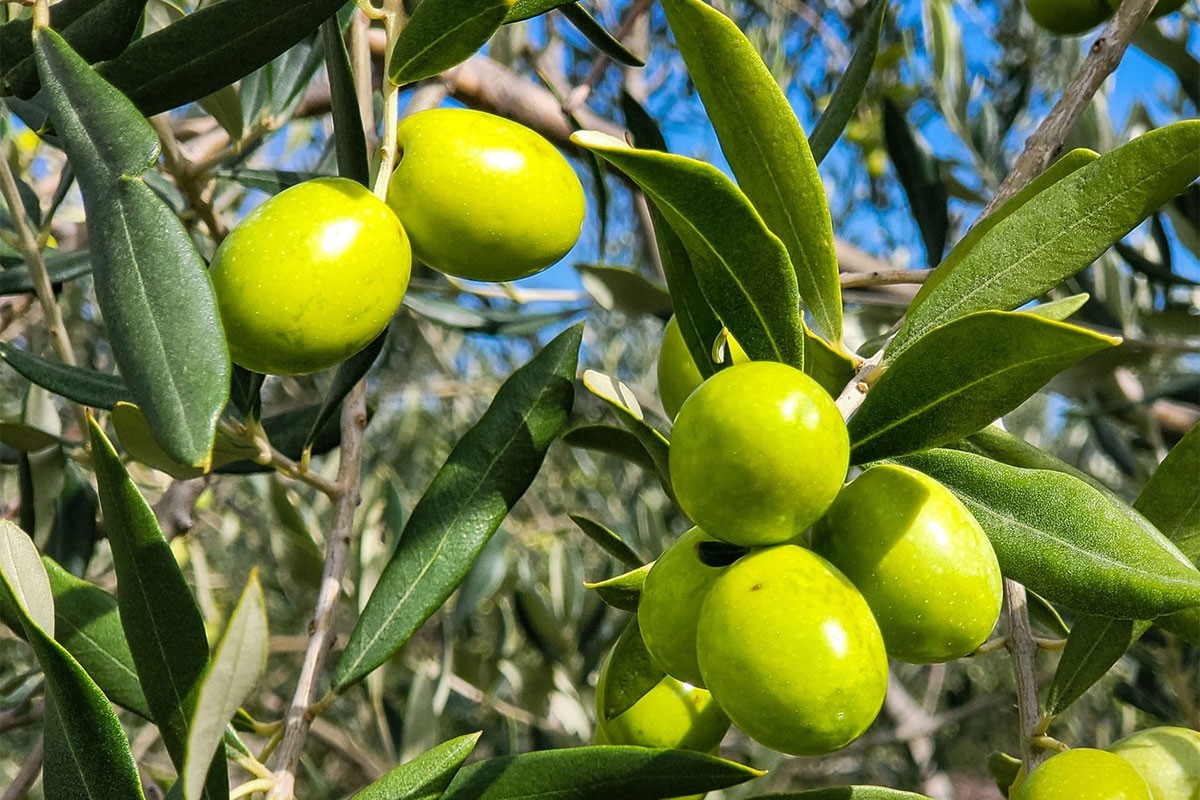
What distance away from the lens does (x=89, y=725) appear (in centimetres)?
82

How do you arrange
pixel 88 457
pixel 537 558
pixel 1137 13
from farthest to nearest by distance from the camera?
1. pixel 537 558
2. pixel 88 457
3. pixel 1137 13

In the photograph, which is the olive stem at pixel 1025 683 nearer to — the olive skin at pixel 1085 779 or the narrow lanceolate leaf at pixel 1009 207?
the olive skin at pixel 1085 779

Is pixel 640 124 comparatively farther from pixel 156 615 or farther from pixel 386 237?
pixel 156 615

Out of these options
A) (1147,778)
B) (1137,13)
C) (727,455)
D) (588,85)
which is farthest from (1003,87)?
(727,455)

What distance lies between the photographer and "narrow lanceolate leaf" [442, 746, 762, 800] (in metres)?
0.85

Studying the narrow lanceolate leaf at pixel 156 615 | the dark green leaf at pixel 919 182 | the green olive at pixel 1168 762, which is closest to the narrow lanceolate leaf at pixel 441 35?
the narrow lanceolate leaf at pixel 156 615

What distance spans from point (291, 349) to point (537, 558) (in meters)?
3.75

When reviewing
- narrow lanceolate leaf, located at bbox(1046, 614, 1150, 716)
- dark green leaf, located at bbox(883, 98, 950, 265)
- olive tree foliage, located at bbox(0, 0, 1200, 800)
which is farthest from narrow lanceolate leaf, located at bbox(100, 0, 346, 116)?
dark green leaf, located at bbox(883, 98, 950, 265)

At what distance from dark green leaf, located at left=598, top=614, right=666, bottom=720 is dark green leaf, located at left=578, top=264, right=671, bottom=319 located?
875mm

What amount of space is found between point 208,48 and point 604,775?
0.67m

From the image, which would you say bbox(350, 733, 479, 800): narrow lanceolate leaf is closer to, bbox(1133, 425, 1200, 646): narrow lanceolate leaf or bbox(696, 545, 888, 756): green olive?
bbox(696, 545, 888, 756): green olive

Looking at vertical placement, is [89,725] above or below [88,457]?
above

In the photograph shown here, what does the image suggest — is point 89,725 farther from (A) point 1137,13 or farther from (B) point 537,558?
(B) point 537,558

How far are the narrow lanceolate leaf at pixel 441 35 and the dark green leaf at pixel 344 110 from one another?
0.09m
